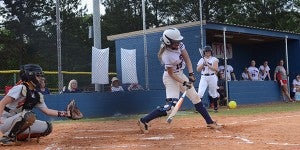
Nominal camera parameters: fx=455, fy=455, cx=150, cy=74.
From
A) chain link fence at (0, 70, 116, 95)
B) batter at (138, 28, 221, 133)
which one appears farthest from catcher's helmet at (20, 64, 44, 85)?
chain link fence at (0, 70, 116, 95)

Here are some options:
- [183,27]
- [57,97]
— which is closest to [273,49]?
[183,27]

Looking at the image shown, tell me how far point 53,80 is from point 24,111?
43.2 feet

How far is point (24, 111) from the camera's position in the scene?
6.61 metres

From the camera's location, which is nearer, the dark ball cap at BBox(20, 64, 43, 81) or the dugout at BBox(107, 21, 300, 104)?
the dark ball cap at BBox(20, 64, 43, 81)

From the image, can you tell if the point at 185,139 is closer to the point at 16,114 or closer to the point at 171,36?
the point at 171,36

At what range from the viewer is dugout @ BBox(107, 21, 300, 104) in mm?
17391

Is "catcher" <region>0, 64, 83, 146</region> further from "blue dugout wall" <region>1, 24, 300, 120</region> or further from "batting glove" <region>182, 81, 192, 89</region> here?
"blue dugout wall" <region>1, 24, 300, 120</region>

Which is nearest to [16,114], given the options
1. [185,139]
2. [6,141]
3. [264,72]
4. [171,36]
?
[6,141]

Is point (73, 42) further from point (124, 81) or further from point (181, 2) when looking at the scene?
point (124, 81)

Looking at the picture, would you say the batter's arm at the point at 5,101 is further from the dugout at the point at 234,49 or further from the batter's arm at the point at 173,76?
the dugout at the point at 234,49

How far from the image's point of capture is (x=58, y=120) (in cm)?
1263

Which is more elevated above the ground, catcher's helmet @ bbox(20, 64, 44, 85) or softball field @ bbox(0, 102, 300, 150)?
catcher's helmet @ bbox(20, 64, 44, 85)

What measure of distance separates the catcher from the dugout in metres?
8.13

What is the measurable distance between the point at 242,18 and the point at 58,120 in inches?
1237
